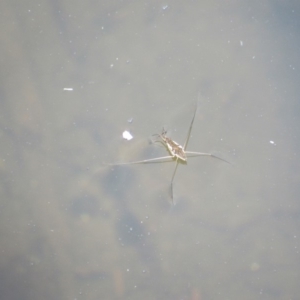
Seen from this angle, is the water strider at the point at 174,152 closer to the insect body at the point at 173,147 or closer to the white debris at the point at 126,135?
the insect body at the point at 173,147

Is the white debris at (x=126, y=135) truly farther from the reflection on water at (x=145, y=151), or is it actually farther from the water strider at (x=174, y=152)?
the water strider at (x=174, y=152)

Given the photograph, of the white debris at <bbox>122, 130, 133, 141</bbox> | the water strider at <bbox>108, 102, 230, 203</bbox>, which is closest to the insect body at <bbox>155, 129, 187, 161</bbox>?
the water strider at <bbox>108, 102, 230, 203</bbox>

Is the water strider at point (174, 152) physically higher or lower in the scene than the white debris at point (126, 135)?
lower

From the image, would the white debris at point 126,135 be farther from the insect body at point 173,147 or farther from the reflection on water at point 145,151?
the insect body at point 173,147

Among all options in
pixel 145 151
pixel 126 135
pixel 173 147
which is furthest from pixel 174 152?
pixel 126 135

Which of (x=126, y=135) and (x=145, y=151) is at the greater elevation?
(x=126, y=135)

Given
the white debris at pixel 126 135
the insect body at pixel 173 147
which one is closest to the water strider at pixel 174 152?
the insect body at pixel 173 147

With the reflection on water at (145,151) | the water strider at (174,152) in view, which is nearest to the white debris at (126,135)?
the reflection on water at (145,151)

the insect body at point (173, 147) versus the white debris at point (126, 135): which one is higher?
the white debris at point (126, 135)

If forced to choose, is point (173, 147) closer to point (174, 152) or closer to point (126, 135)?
point (174, 152)
